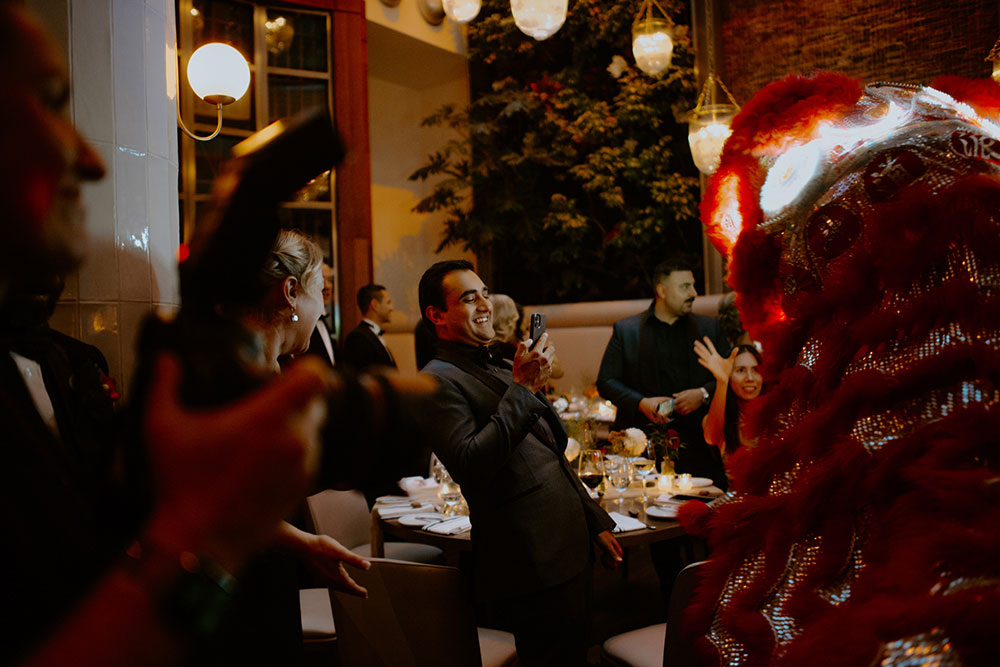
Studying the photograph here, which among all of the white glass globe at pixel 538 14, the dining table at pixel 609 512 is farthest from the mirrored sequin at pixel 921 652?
the white glass globe at pixel 538 14

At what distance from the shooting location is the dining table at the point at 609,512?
2.27 m

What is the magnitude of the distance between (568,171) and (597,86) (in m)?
1.06

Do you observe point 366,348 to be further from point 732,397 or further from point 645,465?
point 732,397

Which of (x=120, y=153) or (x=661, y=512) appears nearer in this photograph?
(x=120, y=153)

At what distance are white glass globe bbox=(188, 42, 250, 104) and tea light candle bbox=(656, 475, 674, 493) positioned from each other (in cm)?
285

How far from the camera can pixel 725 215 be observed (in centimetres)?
128

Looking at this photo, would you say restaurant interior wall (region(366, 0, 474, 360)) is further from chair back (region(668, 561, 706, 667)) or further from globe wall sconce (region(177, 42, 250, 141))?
chair back (region(668, 561, 706, 667))

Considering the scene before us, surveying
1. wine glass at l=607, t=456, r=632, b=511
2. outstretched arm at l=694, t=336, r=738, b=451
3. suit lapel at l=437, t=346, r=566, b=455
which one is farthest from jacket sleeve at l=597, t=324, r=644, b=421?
suit lapel at l=437, t=346, r=566, b=455

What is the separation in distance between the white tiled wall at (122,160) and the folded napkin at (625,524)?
152cm

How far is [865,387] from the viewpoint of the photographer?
91cm

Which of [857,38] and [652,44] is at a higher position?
[857,38]

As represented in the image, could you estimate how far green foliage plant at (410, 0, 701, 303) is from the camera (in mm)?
7227

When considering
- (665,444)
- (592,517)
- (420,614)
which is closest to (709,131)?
(665,444)

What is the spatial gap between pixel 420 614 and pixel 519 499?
0.38m
